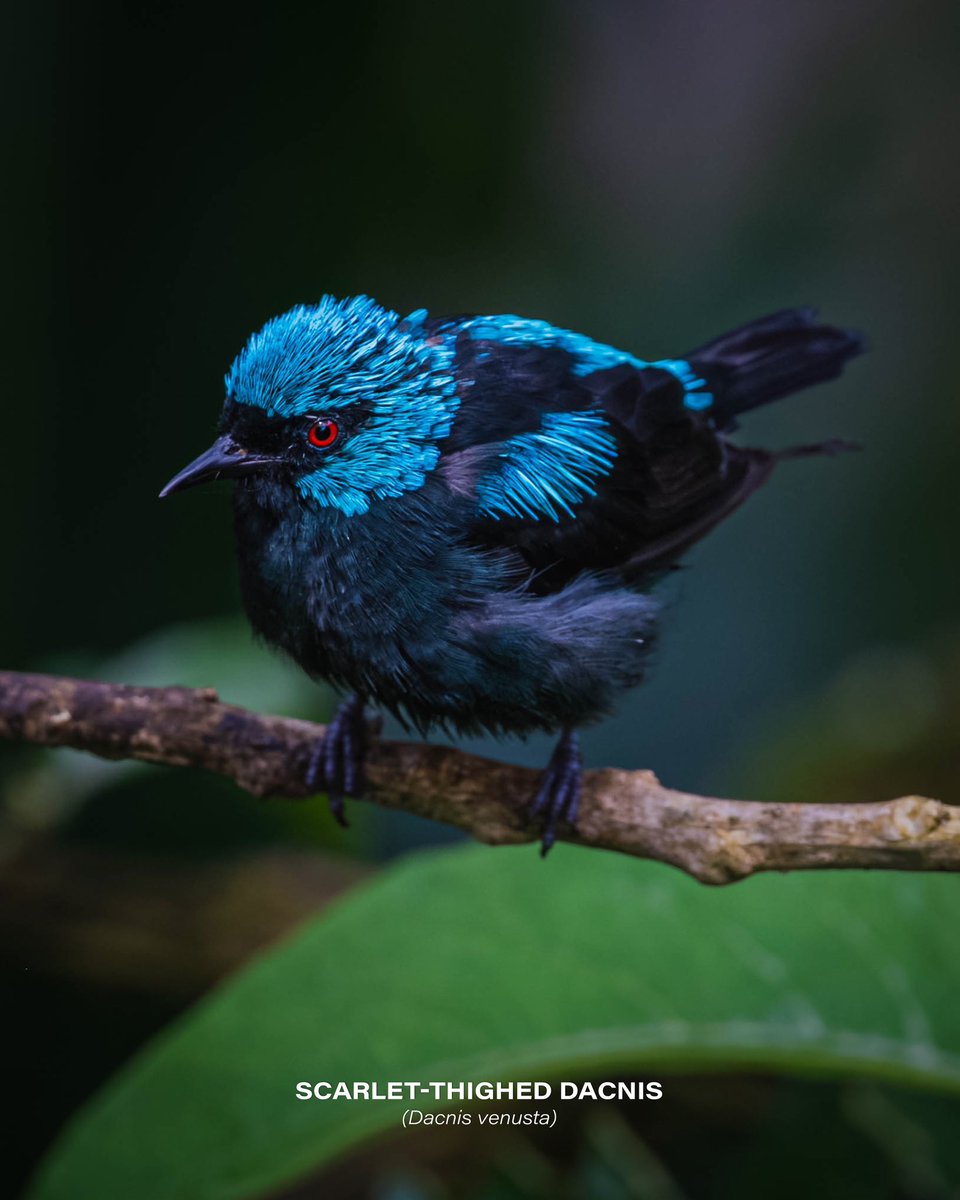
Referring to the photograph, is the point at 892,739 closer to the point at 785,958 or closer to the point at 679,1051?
the point at 785,958

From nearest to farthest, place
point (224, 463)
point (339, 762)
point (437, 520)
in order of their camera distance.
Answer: point (224, 463)
point (437, 520)
point (339, 762)

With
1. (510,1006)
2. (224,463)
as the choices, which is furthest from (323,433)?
(510,1006)

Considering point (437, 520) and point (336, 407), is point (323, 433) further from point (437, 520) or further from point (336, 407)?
point (437, 520)

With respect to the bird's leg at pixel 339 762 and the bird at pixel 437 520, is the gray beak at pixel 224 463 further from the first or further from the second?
the bird's leg at pixel 339 762

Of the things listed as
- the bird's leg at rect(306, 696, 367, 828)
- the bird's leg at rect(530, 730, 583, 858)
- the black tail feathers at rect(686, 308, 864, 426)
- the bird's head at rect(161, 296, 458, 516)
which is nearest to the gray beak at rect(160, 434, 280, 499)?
the bird's head at rect(161, 296, 458, 516)

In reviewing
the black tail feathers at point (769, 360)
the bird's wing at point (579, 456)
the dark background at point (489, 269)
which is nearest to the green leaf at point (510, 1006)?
the bird's wing at point (579, 456)

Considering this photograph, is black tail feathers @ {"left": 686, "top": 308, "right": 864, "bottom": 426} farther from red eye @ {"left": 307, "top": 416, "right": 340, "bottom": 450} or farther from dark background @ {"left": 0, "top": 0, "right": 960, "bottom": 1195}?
red eye @ {"left": 307, "top": 416, "right": 340, "bottom": 450}
